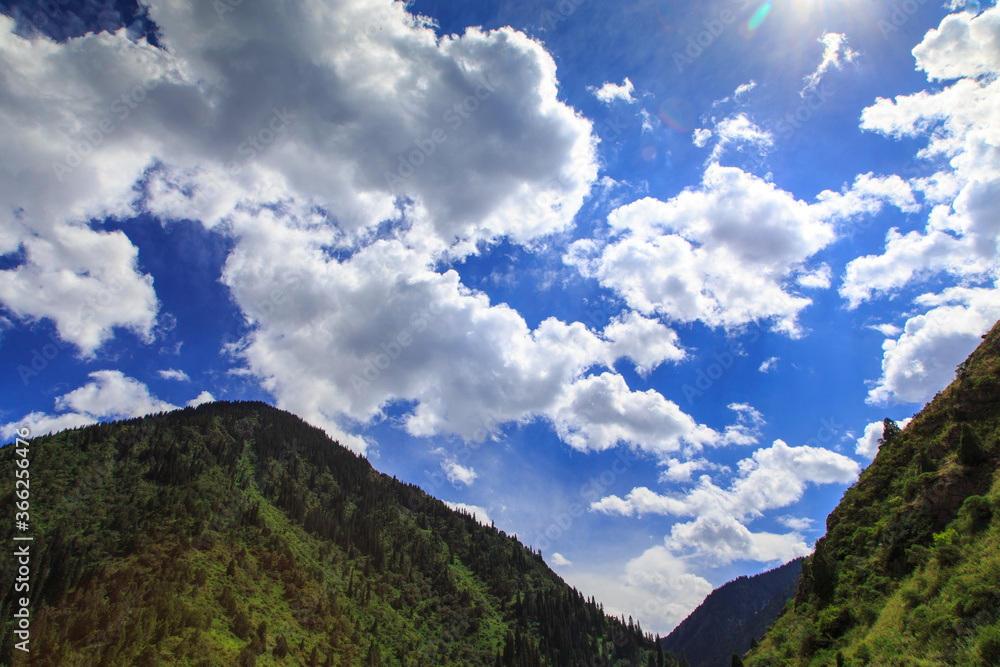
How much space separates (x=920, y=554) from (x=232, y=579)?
132432mm

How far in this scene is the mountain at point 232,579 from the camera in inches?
3391

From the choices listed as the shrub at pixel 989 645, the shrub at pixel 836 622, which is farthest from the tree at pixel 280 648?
the shrub at pixel 989 645

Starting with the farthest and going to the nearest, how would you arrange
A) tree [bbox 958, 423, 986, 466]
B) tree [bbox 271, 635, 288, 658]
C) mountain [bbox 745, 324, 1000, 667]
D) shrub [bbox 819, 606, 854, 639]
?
tree [bbox 271, 635, 288, 658] → shrub [bbox 819, 606, 854, 639] → tree [bbox 958, 423, 986, 466] → mountain [bbox 745, 324, 1000, 667]

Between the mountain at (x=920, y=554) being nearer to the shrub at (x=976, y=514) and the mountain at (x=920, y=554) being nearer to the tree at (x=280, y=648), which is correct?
the shrub at (x=976, y=514)

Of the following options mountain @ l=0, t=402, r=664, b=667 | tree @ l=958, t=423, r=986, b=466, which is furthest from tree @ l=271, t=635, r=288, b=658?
tree @ l=958, t=423, r=986, b=466

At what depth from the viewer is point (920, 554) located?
28250mm

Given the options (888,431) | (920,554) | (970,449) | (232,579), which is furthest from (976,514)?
(232,579)

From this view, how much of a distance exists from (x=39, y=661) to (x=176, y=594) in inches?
838

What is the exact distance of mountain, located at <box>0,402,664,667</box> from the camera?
8612cm

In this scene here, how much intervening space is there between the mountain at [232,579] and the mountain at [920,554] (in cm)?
9055

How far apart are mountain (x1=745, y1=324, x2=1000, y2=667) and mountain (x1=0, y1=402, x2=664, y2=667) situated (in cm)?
9055

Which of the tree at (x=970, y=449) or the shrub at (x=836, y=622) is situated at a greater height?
the tree at (x=970, y=449)

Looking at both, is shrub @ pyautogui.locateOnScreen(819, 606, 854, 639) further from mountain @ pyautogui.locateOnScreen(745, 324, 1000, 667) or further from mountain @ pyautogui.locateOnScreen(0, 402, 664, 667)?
mountain @ pyautogui.locateOnScreen(0, 402, 664, 667)

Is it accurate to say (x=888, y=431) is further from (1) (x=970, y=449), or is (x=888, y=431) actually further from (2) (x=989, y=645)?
(2) (x=989, y=645)
